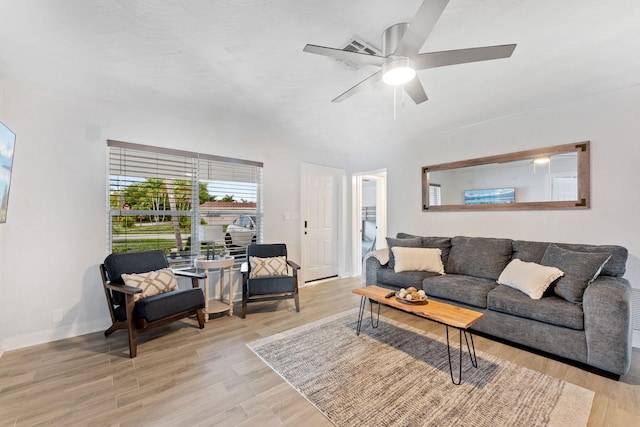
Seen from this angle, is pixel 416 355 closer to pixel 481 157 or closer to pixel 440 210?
pixel 440 210

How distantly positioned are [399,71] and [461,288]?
2267 millimetres

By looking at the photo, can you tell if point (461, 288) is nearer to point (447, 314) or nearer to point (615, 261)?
point (447, 314)

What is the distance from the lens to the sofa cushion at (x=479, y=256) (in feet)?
10.3

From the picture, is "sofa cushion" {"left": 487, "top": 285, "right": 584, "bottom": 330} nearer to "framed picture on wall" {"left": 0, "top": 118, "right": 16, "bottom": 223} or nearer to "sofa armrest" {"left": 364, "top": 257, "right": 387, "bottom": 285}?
"sofa armrest" {"left": 364, "top": 257, "right": 387, "bottom": 285}

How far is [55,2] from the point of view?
161cm

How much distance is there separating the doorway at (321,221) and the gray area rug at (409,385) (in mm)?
2168

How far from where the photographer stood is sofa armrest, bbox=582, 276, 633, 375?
1978 millimetres

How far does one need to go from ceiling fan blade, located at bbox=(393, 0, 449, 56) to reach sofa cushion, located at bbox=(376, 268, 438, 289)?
97.2 inches

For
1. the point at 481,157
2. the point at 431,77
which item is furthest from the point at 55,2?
the point at 481,157

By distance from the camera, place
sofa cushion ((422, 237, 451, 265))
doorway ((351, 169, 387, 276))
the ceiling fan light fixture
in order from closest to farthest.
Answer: the ceiling fan light fixture, sofa cushion ((422, 237, 451, 265)), doorway ((351, 169, 387, 276))

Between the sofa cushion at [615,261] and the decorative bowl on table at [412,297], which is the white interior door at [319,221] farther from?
the sofa cushion at [615,261]

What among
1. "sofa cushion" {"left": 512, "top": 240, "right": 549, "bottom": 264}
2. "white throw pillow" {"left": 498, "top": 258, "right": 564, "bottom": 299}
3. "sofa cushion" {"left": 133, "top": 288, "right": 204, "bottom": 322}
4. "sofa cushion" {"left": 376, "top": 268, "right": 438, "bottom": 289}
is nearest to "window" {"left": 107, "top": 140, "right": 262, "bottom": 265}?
"sofa cushion" {"left": 133, "top": 288, "right": 204, "bottom": 322}

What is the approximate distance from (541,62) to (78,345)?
4823 mm

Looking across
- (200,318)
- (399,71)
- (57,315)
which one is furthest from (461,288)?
(57,315)
